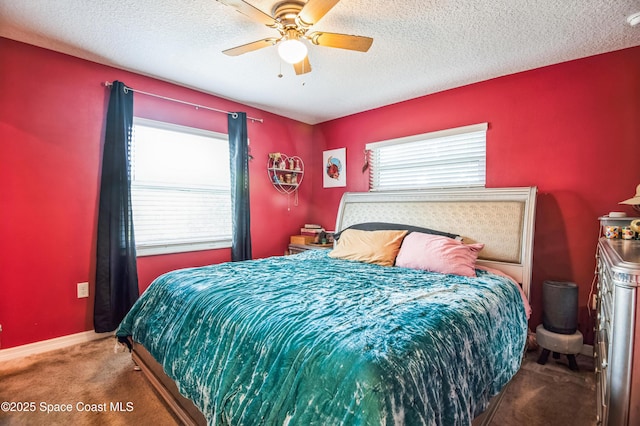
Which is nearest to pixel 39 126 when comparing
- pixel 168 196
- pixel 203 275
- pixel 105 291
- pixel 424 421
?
pixel 168 196

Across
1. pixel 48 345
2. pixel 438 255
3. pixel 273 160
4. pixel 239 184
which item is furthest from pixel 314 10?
pixel 48 345

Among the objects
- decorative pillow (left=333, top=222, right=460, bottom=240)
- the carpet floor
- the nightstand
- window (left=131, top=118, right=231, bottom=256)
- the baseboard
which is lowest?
the carpet floor

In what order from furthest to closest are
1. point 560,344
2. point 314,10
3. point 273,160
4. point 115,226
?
1. point 273,160
2. point 115,226
3. point 560,344
4. point 314,10

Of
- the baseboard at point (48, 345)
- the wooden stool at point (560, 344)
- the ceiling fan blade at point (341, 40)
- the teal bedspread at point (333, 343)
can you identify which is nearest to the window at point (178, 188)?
the baseboard at point (48, 345)

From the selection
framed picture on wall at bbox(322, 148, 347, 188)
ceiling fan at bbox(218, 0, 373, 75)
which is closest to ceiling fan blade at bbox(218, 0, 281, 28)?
ceiling fan at bbox(218, 0, 373, 75)

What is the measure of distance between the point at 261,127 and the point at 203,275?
2.49m

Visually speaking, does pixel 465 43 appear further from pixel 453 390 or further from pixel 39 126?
pixel 39 126

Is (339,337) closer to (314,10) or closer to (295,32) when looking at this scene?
(314,10)

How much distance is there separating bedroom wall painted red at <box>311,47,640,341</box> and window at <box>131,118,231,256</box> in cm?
280

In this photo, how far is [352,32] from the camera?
2.29 metres

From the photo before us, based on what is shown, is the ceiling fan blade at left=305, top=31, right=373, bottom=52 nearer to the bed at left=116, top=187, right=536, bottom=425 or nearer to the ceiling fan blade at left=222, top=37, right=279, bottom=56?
the ceiling fan blade at left=222, top=37, right=279, bottom=56

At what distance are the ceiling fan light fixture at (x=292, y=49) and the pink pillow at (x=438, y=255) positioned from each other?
1754 mm

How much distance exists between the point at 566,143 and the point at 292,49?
98.1 inches

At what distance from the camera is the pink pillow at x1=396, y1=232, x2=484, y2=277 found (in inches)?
92.7
